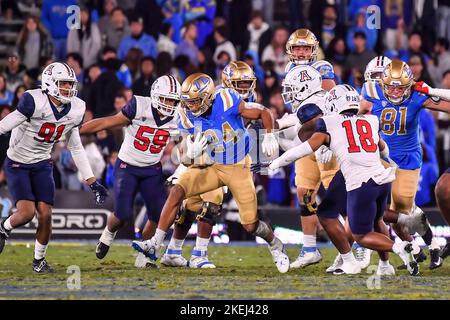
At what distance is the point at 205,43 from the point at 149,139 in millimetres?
5556

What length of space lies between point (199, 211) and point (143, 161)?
653mm

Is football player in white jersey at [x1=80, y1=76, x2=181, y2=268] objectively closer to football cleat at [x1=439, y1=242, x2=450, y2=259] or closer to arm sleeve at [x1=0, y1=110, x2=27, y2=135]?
arm sleeve at [x1=0, y1=110, x2=27, y2=135]

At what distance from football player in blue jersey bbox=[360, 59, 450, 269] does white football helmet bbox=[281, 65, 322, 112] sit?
0.52 m

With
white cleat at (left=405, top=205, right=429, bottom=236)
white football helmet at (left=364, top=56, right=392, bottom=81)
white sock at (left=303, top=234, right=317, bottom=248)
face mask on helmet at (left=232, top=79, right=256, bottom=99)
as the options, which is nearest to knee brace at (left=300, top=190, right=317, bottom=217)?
white sock at (left=303, top=234, right=317, bottom=248)

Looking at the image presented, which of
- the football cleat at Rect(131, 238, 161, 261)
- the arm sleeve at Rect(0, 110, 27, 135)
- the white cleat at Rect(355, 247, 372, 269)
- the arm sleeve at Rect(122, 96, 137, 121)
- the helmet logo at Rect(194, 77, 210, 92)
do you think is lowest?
the white cleat at Rect(355, 247, 372, 269)

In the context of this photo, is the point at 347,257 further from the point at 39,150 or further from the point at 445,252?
the point at 39,150

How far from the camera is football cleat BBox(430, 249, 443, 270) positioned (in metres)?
10.2

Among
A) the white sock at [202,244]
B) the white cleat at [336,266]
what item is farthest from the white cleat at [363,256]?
the white sock at [202,244]

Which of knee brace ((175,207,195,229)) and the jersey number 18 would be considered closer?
the jersey number 18

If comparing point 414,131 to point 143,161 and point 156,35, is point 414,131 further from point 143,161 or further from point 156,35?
point 156,35

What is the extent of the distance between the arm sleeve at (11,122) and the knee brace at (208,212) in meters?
1.75

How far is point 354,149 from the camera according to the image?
9.27m

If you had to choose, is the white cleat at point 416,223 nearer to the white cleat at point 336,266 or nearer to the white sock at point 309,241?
the white cleat at point 336,266

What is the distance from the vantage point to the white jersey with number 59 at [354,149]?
9266 millimetres
